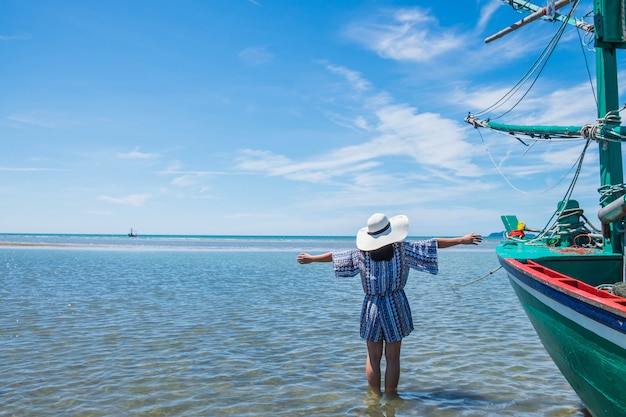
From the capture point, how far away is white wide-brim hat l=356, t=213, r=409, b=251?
507 centimetres

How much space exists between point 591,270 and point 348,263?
3870mm

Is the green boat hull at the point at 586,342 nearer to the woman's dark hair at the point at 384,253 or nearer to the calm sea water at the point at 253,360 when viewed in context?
the calm sea water at the point at 253,360

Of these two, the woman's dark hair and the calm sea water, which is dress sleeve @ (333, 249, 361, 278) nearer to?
the woman's dark hair

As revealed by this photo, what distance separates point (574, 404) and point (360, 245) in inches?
118

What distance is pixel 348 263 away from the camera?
17.9ft

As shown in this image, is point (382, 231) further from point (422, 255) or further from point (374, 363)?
point (374, 363)

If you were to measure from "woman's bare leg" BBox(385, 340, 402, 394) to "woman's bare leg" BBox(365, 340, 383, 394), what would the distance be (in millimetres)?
85

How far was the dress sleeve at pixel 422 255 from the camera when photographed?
522 cm

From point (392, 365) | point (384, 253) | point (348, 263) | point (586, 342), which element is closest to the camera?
point (586, 342)

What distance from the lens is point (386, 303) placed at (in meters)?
5.27

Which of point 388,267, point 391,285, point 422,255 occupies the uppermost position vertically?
point 422,255

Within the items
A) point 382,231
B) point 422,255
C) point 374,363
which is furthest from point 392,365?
point 382,231

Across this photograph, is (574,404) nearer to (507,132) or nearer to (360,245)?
(360,245)

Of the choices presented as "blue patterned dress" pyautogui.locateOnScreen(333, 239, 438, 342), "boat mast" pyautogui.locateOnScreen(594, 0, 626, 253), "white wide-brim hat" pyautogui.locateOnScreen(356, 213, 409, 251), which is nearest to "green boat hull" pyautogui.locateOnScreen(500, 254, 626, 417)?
"blue patterned dress" pyautogui.locateOnScreen(333, 239, 438, 342)
